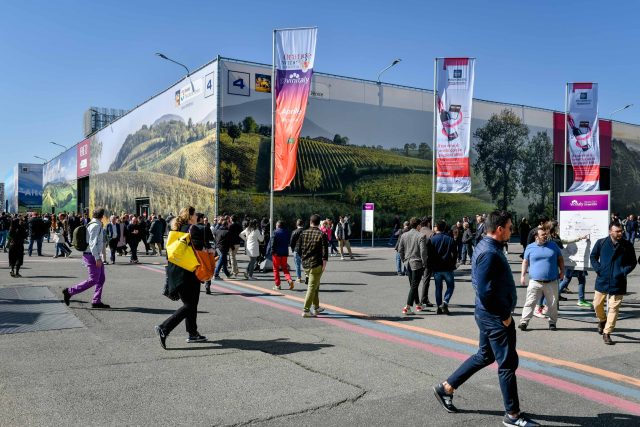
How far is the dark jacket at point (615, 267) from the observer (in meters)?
7.29

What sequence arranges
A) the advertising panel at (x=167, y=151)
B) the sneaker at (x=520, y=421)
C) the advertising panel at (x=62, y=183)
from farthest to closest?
1. the advertising panel at (x=62, y=183)
2. the advertising panel at (x=167, y=151)
3. the sneaker at (x=520, y=421)

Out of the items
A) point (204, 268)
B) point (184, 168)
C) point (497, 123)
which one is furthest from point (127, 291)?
point (497, 123)

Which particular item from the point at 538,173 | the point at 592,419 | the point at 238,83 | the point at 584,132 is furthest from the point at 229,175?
the point at 538,173

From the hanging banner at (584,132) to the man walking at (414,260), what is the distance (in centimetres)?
1719

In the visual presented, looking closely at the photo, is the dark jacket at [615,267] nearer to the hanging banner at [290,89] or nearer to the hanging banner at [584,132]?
the hanging banner at [290,89]

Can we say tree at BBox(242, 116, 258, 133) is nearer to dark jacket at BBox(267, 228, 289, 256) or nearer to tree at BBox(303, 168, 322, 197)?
tree at BBox(303, 168, 322, 197)

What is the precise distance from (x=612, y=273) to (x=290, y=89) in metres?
10.4

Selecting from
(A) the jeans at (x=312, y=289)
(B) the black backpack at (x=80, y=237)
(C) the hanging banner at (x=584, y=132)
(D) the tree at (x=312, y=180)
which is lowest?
(A) the jeans at (x=312, y=289)

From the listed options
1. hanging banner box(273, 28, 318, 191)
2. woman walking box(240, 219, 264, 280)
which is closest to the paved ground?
woman walking box(240, 219, 264, 280)

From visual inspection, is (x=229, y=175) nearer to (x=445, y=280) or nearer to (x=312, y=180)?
(x=312, y=180)

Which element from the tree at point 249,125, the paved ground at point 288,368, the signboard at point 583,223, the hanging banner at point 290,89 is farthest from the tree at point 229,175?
the signboard at point 583,223

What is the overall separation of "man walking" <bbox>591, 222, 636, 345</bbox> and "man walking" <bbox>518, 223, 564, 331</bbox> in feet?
1.83

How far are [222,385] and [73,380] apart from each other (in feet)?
4.80

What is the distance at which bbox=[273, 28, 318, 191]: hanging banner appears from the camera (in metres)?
15.2
